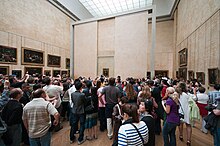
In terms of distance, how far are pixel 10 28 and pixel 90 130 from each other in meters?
10.8

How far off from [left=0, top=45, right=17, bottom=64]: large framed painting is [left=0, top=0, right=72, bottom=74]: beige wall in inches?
12.9

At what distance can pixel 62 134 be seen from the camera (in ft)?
14.0

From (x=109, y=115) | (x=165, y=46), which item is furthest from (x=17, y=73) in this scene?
(x=165, y=46)

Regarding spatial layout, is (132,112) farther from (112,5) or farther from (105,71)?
(112,5)

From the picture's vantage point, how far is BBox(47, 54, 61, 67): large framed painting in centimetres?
1361

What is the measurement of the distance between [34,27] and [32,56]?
2.99m

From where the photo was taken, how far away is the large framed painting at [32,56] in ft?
35.3

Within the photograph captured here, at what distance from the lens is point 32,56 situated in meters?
11.6

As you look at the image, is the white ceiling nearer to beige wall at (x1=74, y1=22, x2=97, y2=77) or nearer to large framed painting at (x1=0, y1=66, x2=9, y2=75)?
beige wall at (x1=74, y1=22, x2=97, y2=77)

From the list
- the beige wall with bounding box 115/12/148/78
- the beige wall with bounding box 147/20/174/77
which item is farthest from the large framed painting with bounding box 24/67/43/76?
the beige wall with bounding box 147/20/174/77

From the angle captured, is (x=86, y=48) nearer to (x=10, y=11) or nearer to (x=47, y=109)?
(x=10, y=11)

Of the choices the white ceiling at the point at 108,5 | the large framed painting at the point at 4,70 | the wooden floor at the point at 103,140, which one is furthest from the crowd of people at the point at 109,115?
the white ceiling at the point at 108,5

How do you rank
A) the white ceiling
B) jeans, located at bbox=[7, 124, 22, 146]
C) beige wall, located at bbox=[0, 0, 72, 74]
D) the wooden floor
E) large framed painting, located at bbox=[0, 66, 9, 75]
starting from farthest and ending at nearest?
the white ceiling → beige wall, located at bbox=[0, 0, 72, 74] → large framed painting, located at bbox=[0, 66, 9, 75] → the wooden floor → jeans, located at bbox=[7, 124, 22, 146]

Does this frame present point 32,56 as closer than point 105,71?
Yes
